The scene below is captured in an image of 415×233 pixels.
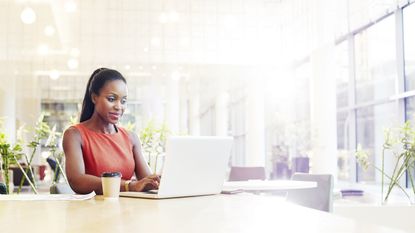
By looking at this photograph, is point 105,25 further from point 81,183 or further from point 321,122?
point 81,183

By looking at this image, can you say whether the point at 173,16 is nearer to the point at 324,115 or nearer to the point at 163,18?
the point at 163,18

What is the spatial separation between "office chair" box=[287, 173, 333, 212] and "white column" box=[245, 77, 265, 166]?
5735mm

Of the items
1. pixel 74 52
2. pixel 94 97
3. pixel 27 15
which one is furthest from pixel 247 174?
pixel 94 97

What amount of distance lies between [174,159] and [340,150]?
746cm

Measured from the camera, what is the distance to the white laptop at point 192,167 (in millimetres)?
2033

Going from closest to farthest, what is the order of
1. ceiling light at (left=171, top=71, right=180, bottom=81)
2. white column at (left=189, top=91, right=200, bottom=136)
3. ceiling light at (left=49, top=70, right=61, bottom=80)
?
ceiling light at (left=49, top=70, right=61, bottom=80)
ceiling light at (left=171, top=71, right=180, bottom=81)
white column at (left=189, top=91, right=200, bottom=136)

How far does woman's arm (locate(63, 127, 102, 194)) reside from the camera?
2312mm

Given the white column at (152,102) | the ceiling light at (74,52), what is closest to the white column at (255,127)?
the white column at (152,102)

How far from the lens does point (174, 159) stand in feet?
6.71

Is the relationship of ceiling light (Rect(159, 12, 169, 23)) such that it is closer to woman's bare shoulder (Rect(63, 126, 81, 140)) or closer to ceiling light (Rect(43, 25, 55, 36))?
ceiling light (Rect(43, 25, 55, 36))

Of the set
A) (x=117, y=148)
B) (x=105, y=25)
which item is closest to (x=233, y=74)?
(x=105, y=25)

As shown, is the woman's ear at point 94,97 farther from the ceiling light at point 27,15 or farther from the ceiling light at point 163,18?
the ceiling light at point 163,18

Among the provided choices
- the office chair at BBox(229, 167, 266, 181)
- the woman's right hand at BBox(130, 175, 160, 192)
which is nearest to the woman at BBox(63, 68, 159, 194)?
the woman's right hand at BBox(130, 175, 160, 192)

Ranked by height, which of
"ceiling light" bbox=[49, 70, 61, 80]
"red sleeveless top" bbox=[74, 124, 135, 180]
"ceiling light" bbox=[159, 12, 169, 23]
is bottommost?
"red sleeveless top" bbox=[74, 124, 135, 180]
